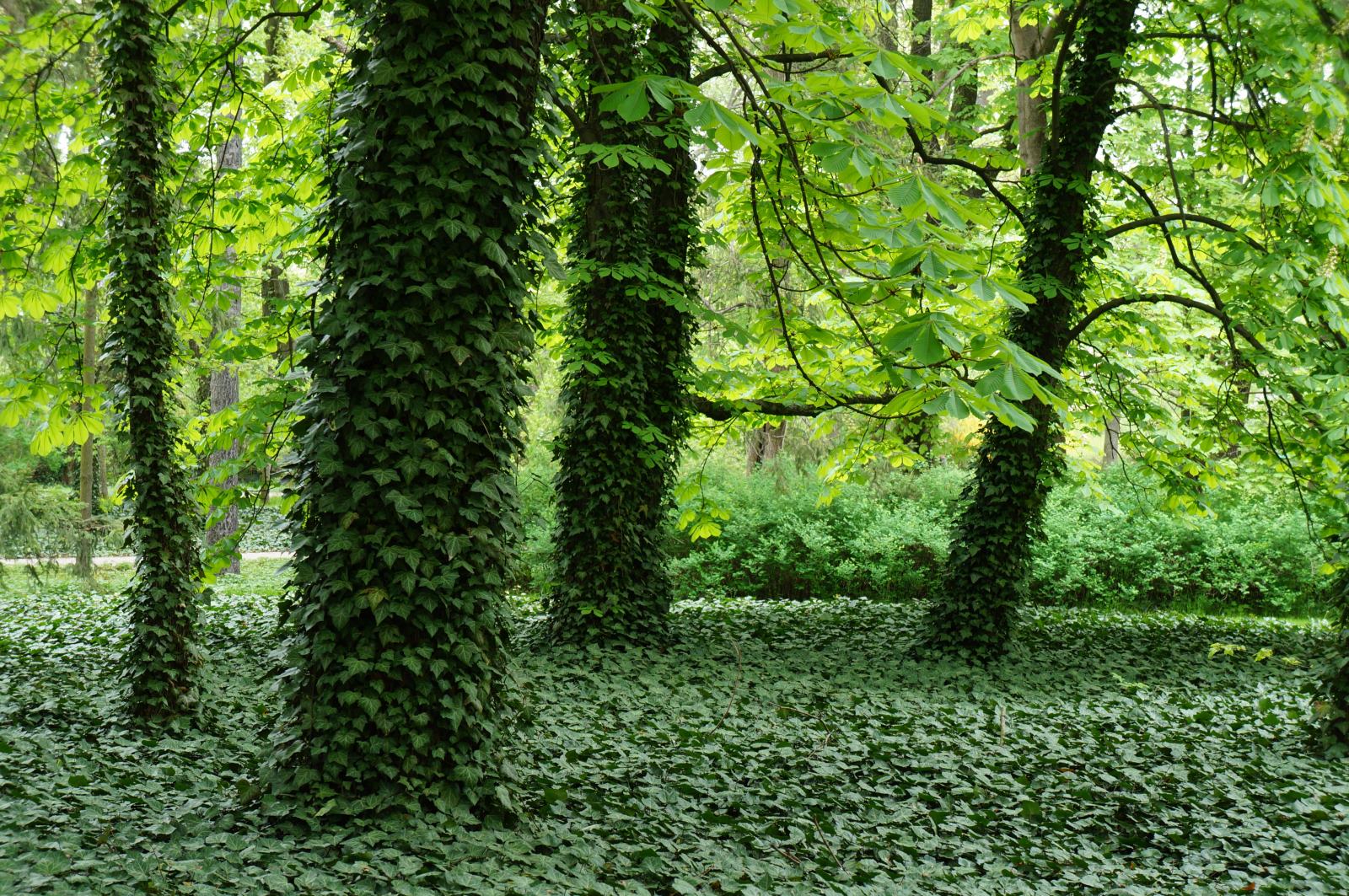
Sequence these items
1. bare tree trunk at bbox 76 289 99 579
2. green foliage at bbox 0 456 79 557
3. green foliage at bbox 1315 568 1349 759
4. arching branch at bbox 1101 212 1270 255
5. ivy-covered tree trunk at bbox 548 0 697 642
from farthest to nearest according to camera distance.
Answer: bare tree trunk at bbox 76 289 99 579 < green foliage at bbox 0 456 79 557 < ivy-covered tree trunk at bbox 548 0 697 642 < arching branch at bbox 1101 212 1270 255 < green foliage at bbox 1315 568 1349 759

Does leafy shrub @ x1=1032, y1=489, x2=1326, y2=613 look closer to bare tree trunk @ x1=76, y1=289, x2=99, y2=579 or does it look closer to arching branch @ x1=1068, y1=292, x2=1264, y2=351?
arching branch @ x1=1068, y1=292, x2=1264, y2=351

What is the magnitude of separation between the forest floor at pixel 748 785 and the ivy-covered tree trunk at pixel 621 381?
24.5 inches

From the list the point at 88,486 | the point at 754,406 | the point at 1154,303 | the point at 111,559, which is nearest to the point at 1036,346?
the point at 1154,303

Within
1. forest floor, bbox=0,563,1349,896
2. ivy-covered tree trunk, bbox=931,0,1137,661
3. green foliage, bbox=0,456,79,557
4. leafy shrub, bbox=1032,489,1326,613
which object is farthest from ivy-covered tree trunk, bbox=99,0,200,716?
leafy shrub, bbox=1032,489,1326,613

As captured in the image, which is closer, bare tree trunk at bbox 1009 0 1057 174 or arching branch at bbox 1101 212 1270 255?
arching branch at bbox 1101 212 1270 255

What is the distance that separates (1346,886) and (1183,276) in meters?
9.00

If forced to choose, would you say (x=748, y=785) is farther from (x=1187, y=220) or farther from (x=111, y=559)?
(x=111, y=559)

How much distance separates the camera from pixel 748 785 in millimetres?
4719

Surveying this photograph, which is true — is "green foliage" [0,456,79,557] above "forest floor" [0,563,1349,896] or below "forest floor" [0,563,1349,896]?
above

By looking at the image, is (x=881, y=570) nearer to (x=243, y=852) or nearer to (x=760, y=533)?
(x=760, y=533)

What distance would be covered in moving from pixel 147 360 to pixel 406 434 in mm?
2742

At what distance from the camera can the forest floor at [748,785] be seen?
3133mm

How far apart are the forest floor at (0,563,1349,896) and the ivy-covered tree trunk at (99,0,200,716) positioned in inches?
16.2

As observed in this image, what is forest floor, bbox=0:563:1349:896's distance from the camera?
3133mm
